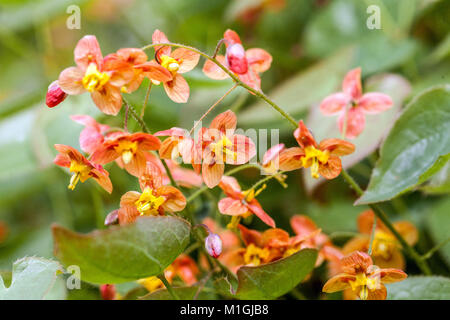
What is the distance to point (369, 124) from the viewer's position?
746 mm

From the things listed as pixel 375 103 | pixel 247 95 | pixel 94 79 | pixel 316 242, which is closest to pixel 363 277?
pixel 316 242

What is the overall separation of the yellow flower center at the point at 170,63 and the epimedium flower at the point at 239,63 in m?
0.05

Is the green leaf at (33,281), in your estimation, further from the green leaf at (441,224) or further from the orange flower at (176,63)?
the green leaf at (441,224)

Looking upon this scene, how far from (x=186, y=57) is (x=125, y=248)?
215 mm

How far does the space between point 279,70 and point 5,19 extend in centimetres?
79

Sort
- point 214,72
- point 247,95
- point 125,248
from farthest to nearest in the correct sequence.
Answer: point 247,95, point 214,72, point 125,248

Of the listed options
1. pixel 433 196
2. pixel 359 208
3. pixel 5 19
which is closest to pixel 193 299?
pixel 359 208

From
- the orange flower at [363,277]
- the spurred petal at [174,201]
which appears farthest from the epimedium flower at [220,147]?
the orange flower at [363,277]

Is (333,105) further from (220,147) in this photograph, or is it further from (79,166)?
(79,166)

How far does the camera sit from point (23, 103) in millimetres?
1028

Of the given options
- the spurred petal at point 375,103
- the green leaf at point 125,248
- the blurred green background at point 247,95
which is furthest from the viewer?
the blurred green background at point 247,95

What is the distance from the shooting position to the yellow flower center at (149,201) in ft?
1.59
